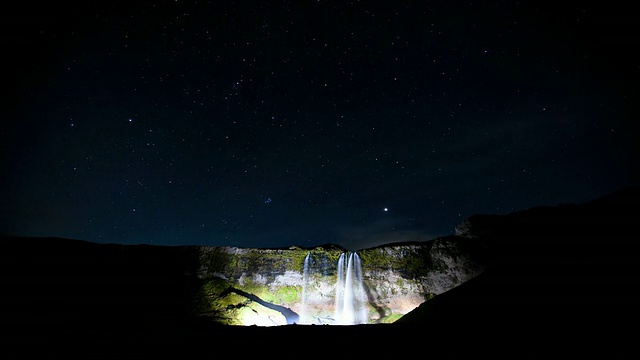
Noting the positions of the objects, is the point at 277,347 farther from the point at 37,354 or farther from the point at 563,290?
the point at 563,290

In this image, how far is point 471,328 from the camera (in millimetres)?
5461

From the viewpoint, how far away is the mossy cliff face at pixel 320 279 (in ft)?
56.6

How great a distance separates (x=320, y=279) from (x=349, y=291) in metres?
2.33

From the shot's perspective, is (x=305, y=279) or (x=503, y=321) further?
(x=305, y=279)

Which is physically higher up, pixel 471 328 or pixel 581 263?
pixel 581 263

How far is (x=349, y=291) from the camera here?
2002 cm

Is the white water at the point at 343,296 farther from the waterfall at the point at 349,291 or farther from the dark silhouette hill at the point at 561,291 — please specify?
the dark silhouette hill at the point at 561,291

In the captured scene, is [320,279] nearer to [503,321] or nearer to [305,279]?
[305,279]

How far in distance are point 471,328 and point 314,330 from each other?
3.31 metres

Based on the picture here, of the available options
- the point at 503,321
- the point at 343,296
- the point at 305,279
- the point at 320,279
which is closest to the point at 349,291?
the point at 343,296

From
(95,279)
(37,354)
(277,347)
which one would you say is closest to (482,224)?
(277,347)

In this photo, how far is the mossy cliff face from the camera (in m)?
17.3

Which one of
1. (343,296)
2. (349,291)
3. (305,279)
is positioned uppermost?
(305,279)

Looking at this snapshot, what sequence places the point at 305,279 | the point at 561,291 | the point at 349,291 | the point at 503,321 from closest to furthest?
the point at 503,321, the point at 561,291, the point at 349,291, the point at 305,279
